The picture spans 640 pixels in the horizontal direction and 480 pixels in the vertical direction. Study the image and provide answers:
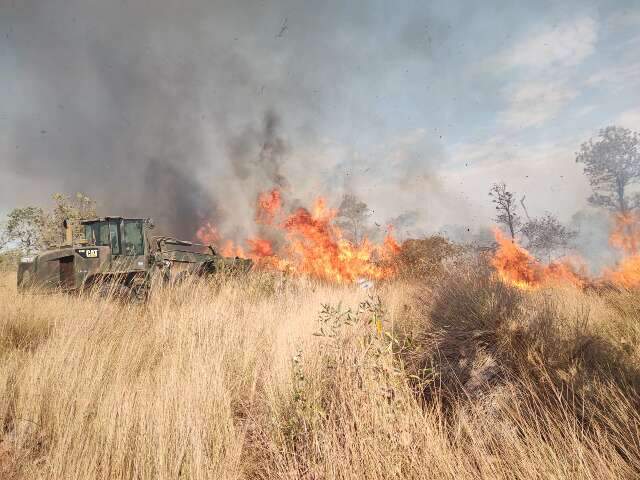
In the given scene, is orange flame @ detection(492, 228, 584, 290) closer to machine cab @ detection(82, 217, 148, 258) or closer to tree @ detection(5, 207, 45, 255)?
machine cab @ detection(82, 217, 148, 258)

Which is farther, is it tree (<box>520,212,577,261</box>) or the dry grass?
tree (<box>520,212,577,261</box>)

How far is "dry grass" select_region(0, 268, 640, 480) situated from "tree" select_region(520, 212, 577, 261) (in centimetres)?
1958

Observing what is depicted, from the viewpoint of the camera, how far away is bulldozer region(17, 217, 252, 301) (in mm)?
8094

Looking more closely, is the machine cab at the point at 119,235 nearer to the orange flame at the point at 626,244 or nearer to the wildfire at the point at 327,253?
the wildfire at the point at 327,253

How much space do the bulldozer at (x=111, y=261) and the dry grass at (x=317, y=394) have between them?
2.52 m

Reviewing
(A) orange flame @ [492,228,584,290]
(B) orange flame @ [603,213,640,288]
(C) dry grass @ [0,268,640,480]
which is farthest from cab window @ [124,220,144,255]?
(B) orange flame @ [603,213,640,288]

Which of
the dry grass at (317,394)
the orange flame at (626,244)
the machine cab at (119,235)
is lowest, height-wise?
the dry grass at (317,394)

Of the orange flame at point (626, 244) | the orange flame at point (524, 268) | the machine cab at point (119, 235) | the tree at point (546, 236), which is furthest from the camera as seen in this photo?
the tree at point (546, 236)

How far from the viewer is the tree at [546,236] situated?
2219 centimetres

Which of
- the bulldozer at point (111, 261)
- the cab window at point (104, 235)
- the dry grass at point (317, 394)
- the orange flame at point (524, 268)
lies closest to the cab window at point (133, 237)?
the bulldozer at point (111, 261)

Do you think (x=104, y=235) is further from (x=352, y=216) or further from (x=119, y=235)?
(x=352, y=216)

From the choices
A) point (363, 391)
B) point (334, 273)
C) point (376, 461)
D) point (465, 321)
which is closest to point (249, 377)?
point (363, 391)

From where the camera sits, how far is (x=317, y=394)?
107 inches

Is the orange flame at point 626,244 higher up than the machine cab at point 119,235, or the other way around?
the machine cab at point 119,235
